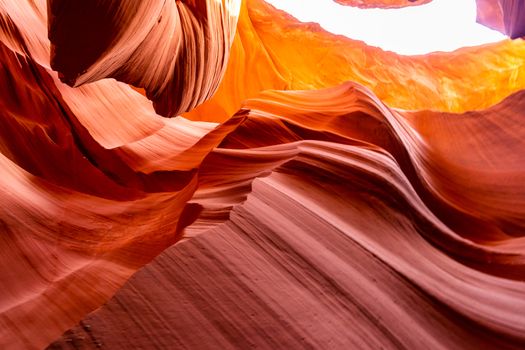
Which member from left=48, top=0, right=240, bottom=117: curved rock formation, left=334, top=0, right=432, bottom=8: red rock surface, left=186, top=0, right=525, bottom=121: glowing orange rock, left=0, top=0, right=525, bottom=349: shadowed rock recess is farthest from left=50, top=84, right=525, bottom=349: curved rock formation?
left=334, top=0, right=432, bottom=8: red rock surface

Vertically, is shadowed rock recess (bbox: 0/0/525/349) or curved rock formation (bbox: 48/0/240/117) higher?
curved rock formation (bbox: 48/0/240/117)

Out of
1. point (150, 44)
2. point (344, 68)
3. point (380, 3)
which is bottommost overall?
point (344, 68)

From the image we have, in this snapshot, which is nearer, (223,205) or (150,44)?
(223,205)

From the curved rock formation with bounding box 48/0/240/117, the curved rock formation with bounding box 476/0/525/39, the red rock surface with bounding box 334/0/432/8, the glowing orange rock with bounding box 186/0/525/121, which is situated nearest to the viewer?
the curved rock formation with bounding box 48/0/240/117

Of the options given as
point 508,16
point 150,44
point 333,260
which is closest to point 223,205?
point 333,260

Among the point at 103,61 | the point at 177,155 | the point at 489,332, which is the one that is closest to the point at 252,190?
the point at 489,332

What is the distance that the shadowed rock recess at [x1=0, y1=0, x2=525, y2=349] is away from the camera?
1.47 m

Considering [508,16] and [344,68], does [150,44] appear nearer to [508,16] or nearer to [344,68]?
[508,16]

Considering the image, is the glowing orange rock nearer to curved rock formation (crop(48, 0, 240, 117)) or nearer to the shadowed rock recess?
the shadowed rock recess

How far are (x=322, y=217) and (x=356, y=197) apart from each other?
363 millimetres

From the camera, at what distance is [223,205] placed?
1.87m

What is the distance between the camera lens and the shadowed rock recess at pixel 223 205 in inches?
58.0

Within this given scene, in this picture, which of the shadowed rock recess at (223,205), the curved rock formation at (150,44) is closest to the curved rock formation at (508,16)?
the shadowed rock recess at (223,205)

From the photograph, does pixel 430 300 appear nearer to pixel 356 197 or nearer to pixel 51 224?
pixel 356 197
